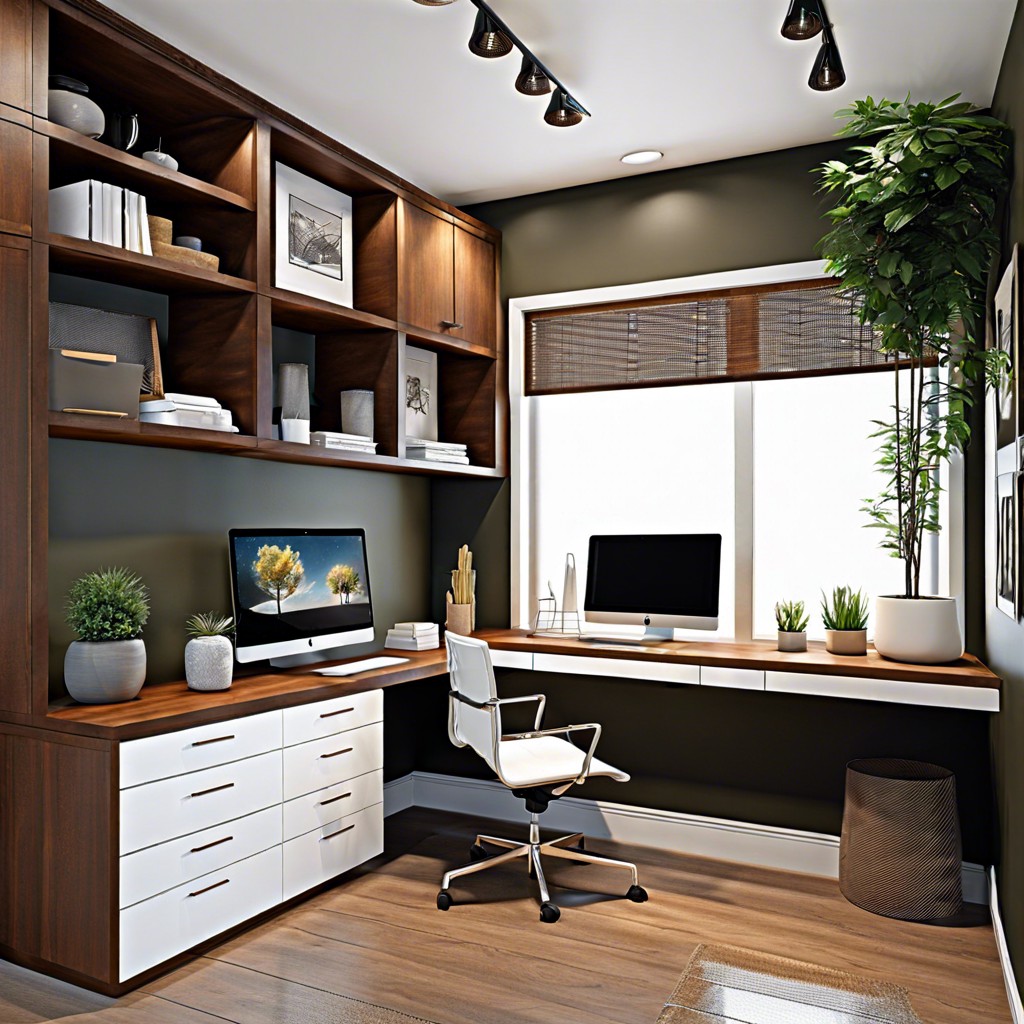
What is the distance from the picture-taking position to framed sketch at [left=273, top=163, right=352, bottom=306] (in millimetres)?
3250

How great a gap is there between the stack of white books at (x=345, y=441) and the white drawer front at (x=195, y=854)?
4.29ft

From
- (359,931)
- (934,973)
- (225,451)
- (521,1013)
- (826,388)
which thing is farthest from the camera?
(826,388)

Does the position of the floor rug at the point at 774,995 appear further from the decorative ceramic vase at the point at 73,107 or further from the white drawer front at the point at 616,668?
the decorative ceramic vase at the point at 73,107

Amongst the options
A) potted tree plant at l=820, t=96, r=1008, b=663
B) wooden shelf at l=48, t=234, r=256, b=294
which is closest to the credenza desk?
potted tree plant at l=820, t=96, r=1008, b=663

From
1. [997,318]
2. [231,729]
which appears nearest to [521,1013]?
[231,729]

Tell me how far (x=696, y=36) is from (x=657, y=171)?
1154 millimetres

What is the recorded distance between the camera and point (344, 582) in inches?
147

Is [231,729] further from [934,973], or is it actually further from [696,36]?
[696,36]

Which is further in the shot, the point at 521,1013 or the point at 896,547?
the point at 896,547

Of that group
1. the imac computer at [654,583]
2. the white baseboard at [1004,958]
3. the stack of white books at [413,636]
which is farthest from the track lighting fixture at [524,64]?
the white baseboard at [1004,958]

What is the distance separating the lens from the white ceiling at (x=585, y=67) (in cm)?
269

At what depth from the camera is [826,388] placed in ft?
12.3

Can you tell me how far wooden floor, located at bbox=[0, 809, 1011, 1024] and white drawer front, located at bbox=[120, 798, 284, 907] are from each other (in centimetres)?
28

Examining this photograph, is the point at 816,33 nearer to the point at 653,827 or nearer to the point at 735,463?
the point at 735,463
